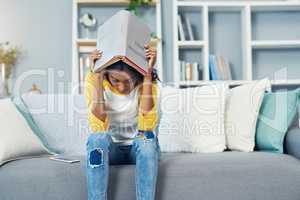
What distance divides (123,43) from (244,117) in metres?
Answer: 0.83

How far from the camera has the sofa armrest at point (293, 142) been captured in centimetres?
185

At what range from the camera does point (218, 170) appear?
5.36 feet

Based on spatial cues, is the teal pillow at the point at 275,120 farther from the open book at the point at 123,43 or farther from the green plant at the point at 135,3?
the green plant at the point at 135,3

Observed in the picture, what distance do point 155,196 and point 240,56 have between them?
6.69 ft

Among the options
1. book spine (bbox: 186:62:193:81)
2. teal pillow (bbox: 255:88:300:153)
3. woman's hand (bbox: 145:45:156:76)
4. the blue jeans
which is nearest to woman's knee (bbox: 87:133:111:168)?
the blue jeans

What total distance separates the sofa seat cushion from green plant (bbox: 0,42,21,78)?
5.53 ft

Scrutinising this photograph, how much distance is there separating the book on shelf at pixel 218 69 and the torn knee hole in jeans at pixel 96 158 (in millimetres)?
1831

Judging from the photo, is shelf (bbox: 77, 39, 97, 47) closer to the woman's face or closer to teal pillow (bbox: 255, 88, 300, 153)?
the woman's face

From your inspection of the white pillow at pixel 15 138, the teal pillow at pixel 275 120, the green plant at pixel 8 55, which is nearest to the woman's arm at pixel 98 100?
the white pillow at pixel 15 138

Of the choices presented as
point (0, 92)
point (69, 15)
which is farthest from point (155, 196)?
point (69, 15)

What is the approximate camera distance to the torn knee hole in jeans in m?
1.46

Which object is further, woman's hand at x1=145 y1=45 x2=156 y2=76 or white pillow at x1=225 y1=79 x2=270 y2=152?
white pillow at x1=225 y1=79 x2=270 y2=152

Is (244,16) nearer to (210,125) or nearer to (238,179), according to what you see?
(210,125)

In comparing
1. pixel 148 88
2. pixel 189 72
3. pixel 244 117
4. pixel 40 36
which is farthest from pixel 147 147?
pixel 40 36
